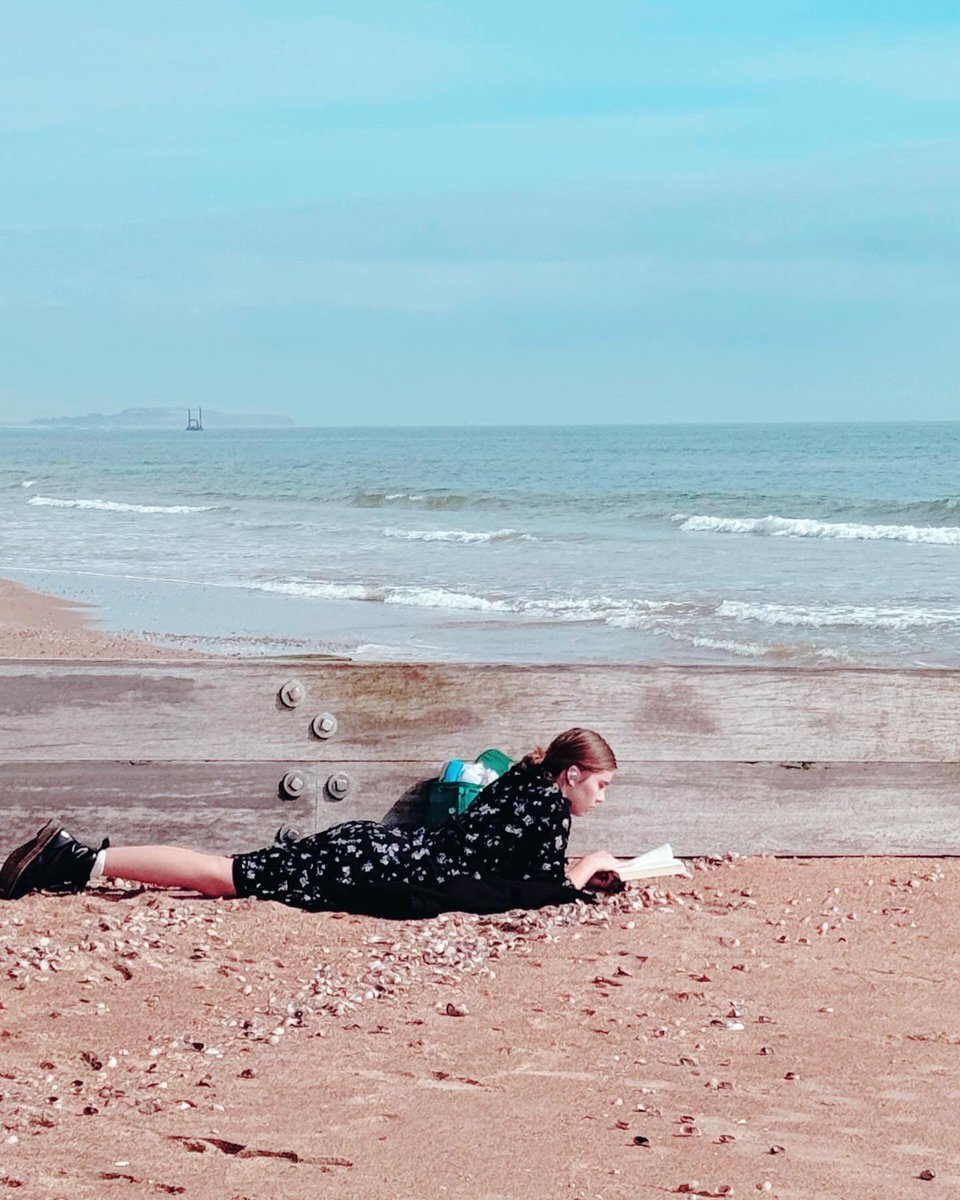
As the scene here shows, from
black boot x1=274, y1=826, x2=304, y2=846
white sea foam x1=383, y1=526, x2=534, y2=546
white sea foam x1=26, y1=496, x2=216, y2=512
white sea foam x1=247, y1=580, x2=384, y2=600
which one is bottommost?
white sea foam x1=247, y1=580, x2=384, y2=600

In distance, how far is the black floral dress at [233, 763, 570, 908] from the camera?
16.4 ft

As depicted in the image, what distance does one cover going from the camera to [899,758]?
559cm

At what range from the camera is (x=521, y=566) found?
21.4 meters

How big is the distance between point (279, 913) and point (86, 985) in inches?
33.7

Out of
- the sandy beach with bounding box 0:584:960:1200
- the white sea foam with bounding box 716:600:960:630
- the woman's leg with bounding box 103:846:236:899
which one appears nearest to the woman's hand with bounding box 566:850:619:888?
the sandy beach with bounding box 0:584:960:1200

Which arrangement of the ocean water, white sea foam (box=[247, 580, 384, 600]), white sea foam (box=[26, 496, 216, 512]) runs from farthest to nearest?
white sea foam (box=[26, 496, 216, 512]), white sea foam (box=[247, 580, 384, 600]), the ocean water

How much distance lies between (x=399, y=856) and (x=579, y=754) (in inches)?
28.9

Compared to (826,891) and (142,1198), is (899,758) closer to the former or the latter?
(826,891)

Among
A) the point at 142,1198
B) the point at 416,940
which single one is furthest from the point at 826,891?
the point at 142,1198

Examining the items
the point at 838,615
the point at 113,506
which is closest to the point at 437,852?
the point at 838,615

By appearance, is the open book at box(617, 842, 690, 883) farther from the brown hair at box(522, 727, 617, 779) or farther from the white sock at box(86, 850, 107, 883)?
the white sock at box(86, 850, 107, 883)

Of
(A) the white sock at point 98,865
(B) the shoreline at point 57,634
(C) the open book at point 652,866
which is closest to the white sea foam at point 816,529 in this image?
(B) the shoreline at point 57,634

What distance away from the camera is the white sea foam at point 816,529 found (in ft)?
87.8

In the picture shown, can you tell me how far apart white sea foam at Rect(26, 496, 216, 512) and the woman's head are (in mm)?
32861
